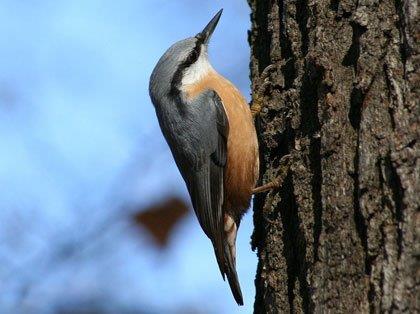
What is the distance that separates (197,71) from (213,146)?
0.63 m

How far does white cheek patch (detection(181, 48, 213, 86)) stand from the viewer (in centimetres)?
502

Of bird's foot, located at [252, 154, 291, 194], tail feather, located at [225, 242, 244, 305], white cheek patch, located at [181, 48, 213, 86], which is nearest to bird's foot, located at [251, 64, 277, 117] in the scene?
bird's foot, located at [252, 154, 291, 194]

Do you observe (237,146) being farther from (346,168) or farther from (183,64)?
(346,168)

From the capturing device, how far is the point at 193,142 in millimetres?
4754

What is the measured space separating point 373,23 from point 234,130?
1.75m

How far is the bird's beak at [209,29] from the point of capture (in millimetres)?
5184

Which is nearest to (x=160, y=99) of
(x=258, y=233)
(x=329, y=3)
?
(x=258, y=233)

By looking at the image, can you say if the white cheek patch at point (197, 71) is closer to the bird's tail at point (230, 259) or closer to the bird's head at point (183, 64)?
the bird's head at point (183, 64)

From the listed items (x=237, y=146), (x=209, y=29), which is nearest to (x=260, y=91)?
(x=237, y=146)

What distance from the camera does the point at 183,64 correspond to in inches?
197

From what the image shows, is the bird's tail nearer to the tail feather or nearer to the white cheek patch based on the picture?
the tail feather

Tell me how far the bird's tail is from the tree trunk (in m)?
0.87

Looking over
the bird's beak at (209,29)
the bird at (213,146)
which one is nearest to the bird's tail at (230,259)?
the bird at (213,146)

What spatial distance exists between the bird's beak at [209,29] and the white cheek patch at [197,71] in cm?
13
